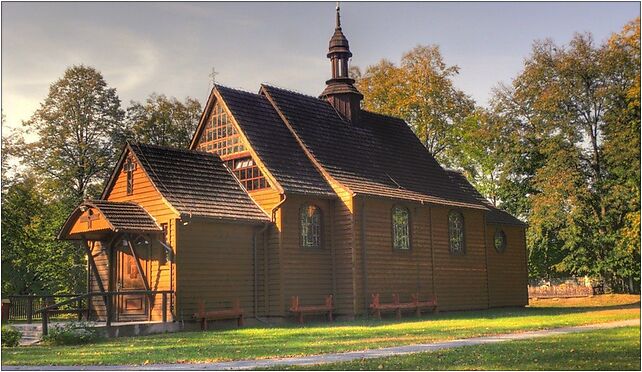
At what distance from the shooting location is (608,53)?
29562mm

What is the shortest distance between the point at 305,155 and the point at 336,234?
3.18 meters

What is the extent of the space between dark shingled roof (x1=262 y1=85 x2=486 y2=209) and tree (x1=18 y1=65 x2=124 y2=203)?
546 inches

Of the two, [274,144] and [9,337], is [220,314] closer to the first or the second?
[9,337]

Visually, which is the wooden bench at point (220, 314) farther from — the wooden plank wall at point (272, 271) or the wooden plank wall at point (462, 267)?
the wooden plank wall at point (462, 267)

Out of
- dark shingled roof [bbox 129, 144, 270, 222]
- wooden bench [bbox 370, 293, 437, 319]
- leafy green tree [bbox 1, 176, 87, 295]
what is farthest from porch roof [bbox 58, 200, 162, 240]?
leafy green tree [bbox 1, 176, 87, 295]

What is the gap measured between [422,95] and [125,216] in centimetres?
2610

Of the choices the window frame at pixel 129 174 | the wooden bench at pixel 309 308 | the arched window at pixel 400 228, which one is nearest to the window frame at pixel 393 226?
the arched window at pixel 400 228

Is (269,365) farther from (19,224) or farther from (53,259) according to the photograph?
(53,259)

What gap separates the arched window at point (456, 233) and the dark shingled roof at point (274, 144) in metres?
6.37

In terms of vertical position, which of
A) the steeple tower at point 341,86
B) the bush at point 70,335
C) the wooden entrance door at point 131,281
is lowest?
the bush at point 70,335

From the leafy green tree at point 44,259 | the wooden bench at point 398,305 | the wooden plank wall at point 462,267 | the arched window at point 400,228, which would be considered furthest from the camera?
the leafy green tree at point 44,259

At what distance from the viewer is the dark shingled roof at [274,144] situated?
85.3 feet

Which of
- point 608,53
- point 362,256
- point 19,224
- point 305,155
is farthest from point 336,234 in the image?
point 19,224

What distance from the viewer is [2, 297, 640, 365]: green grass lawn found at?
15.1 metres
